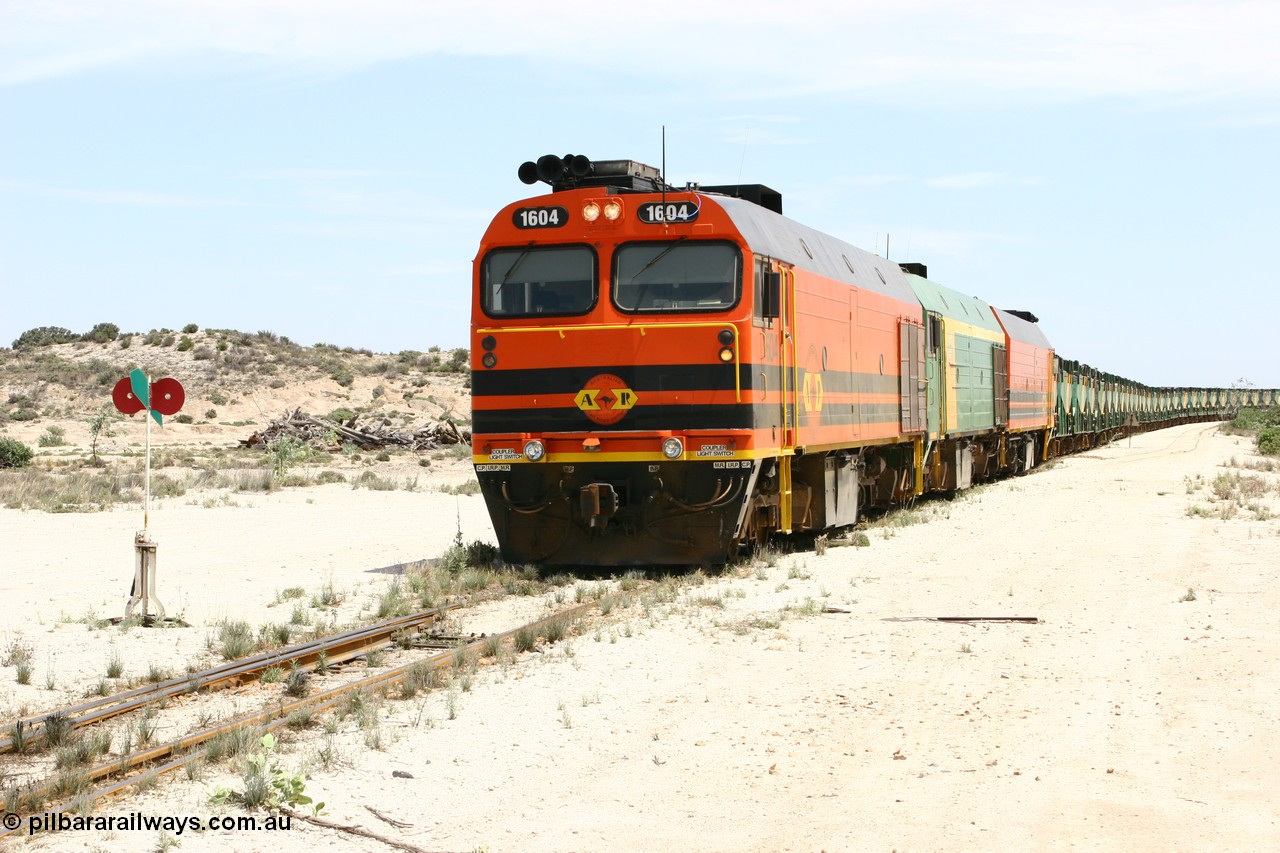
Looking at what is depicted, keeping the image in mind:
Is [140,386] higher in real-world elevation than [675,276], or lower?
lower

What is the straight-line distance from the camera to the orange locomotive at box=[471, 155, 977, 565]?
14.0 m

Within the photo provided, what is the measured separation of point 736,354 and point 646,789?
24.8 feet

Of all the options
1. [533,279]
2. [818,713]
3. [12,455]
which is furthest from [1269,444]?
[818,713]

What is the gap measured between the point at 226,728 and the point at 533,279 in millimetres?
7693

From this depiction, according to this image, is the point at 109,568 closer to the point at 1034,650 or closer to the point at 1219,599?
the point at 1034,650

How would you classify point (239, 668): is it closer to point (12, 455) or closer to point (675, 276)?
point (675, 276)

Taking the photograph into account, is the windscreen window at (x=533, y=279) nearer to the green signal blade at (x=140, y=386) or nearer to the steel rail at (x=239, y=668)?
the green signal blade at (x=140, y=386)

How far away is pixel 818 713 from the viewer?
830 centimetres

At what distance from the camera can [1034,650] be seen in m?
10.3

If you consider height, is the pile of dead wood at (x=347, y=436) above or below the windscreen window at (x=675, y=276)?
below

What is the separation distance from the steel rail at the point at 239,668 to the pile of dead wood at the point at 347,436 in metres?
36.4

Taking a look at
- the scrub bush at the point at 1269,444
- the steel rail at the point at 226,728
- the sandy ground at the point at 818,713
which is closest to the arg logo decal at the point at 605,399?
the sandy ground at the point at 818,713

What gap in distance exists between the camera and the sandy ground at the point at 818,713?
243 inches

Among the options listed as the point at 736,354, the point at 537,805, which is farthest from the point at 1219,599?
the point at 537,805
